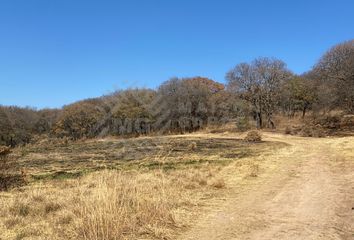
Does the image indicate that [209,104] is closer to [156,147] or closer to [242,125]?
A: [242,125]

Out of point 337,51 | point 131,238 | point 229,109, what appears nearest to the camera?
point 131,238

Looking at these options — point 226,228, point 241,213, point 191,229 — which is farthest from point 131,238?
point 241,213

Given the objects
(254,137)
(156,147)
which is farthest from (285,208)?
(254,137)

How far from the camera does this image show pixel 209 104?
193 feet

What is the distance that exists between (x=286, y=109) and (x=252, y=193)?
2073 inches

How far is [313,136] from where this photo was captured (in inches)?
1299

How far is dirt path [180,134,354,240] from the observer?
20.5ft

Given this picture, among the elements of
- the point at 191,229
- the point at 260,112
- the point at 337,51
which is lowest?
the point at 191,229

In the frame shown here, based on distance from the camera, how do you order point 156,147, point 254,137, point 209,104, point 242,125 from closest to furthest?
point 156,147 < point 254,137 < point 242,125 < point 209,104

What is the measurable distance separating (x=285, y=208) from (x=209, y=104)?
168 ft

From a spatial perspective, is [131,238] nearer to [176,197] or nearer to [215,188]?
[176,197]

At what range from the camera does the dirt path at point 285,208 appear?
245 inches

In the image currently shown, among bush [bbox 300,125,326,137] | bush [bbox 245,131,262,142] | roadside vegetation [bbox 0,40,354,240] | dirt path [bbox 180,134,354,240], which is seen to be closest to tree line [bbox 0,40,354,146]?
roadside vegetation [bbox 0,40,354,240]

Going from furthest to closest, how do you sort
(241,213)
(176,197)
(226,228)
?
1. (176,197)
2. (241,213)
3. (226,228)
